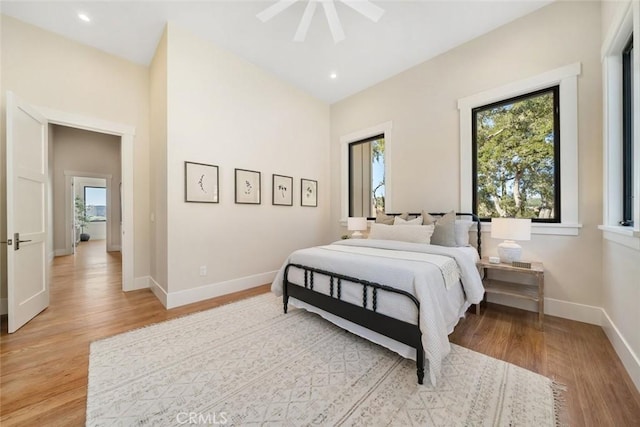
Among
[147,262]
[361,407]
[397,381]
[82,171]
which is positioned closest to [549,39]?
[397,381]

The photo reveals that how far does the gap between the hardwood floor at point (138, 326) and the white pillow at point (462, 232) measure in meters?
0.83

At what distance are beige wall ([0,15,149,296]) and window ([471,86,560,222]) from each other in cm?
489

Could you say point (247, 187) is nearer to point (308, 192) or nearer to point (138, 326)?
point (308, 192)

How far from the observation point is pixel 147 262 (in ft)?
12.4

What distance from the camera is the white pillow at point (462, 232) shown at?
2.94 meters

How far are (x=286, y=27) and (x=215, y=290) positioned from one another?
3.58 m

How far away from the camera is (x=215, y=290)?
3.31m

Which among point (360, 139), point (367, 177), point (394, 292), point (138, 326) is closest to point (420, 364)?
point (394, 292)

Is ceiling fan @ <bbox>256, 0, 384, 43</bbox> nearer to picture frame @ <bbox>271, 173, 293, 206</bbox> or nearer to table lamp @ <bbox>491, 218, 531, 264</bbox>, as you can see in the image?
picture frame @ <bbox>271, 173, 293, 206</bbox>

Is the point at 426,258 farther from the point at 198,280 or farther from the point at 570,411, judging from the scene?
the point at 198,280

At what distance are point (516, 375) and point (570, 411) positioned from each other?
0.30 meters

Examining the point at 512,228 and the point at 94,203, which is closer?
the point at 512,228

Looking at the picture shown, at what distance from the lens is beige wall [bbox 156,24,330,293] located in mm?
3016

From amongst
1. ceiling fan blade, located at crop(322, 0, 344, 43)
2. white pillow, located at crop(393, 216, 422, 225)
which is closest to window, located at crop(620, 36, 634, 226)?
white pillow, located at crop(393, 216, 422, 225)
